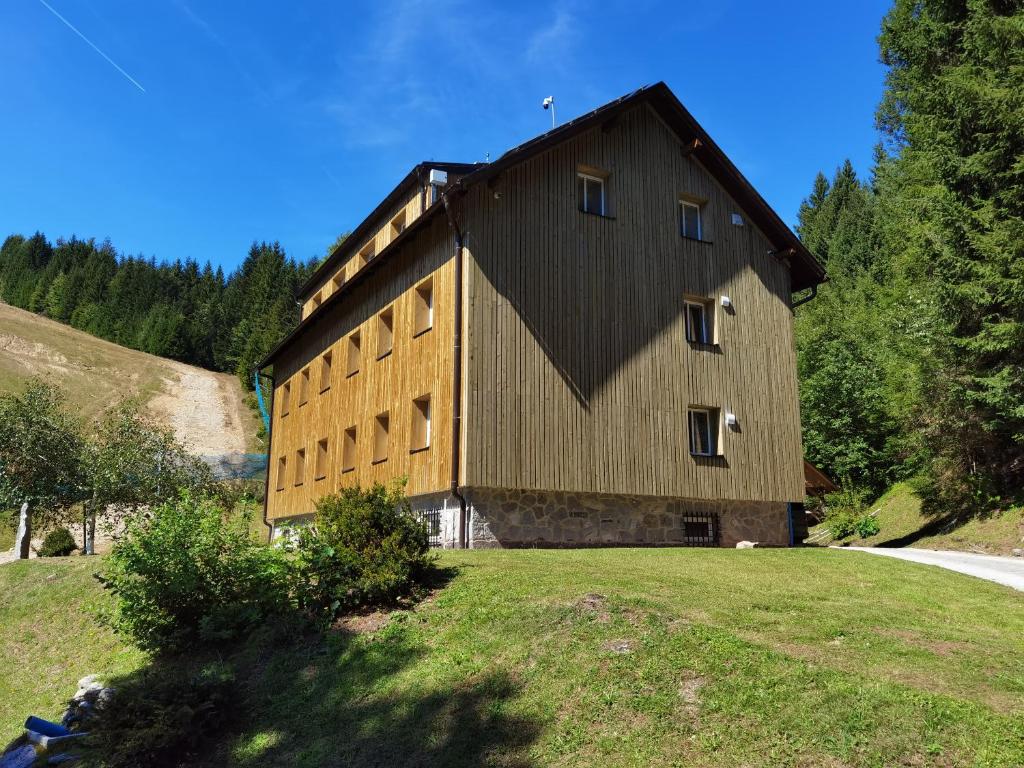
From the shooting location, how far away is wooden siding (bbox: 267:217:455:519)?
1716cm

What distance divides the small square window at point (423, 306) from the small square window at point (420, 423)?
164 cm

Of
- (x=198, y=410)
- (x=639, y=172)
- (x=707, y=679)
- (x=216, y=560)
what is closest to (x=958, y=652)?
(x=707, y=679)

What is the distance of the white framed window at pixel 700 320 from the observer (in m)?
20.0

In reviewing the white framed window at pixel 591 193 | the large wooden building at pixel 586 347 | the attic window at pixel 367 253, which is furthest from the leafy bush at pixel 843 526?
the attic window at pixel 367 253

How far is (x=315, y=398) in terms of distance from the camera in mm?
25031

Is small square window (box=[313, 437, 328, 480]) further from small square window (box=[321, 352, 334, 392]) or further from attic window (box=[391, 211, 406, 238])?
attic window (box=[391, 211, 406, 238])

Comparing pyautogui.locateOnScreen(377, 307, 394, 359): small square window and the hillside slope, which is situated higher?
the hillside slope

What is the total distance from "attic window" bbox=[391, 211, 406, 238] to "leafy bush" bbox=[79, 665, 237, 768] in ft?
53.4

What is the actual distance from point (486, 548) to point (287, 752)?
8.91 m

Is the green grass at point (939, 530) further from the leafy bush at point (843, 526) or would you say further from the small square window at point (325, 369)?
the small square window at point (325, 369)

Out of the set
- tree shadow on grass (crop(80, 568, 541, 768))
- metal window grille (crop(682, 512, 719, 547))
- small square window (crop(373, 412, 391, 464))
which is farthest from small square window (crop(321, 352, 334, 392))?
tree shadow on grass (crop(80, 568, 541, 768))

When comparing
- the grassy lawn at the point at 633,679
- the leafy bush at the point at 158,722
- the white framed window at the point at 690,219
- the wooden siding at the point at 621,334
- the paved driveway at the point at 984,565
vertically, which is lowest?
the leafy bush at the point at 158,722

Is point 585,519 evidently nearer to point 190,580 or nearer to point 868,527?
point 190,580

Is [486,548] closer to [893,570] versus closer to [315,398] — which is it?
[893,570]
